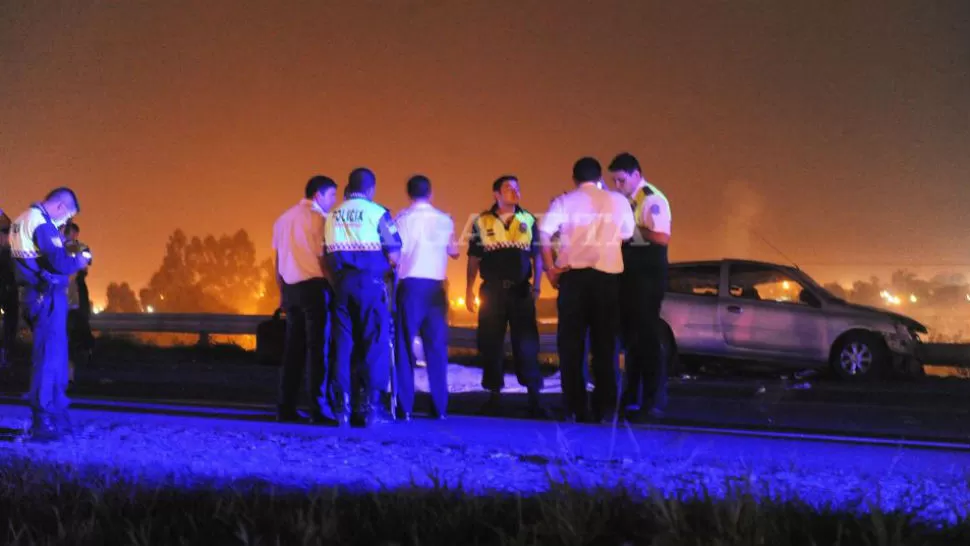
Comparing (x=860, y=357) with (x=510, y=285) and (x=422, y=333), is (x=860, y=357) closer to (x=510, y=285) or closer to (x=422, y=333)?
(x=510, y=285)

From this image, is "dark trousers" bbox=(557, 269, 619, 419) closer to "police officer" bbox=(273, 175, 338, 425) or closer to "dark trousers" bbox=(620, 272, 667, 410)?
"dark trousers" bbox=(620, 272, 667, 410)

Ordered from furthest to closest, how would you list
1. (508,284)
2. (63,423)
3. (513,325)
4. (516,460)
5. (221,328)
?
(221,328)
(513,325)
(508,284)
(63,423)
(516,460)

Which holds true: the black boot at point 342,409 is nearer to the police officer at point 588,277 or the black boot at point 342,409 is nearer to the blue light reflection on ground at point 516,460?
the blue light reflection on ground at point 516,460

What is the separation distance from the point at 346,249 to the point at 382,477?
3.04m

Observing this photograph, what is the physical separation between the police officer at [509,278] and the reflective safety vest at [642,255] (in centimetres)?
84

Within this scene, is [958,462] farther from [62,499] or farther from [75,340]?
[75,340]

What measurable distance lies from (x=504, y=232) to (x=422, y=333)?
1043 mm

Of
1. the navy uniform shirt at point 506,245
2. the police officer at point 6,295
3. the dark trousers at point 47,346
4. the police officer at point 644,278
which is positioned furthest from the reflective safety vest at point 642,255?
the police officer at point 6,295

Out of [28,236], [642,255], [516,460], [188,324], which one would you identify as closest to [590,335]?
[642,255]

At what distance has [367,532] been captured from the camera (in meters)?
5.02

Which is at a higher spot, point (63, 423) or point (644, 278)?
point (644, 278)

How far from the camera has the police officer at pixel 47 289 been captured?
835 cm

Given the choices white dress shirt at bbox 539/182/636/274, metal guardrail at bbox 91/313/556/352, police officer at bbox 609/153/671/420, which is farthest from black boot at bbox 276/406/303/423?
metal guardrail at bbox 91/313/556/352

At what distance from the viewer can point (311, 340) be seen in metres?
9.62
